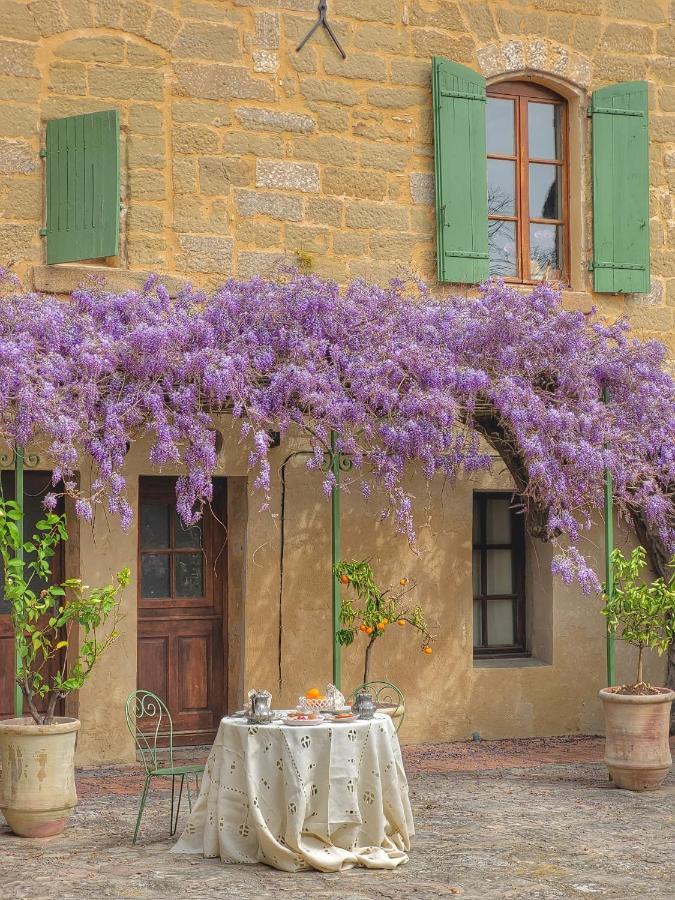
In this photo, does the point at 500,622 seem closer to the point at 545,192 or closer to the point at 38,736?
the point at 545,192

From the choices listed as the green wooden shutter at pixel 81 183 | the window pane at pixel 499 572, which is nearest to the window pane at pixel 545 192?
the window pane at pixel 499 572

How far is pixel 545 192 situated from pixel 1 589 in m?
4.74

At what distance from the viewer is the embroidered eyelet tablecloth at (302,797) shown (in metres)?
5.76

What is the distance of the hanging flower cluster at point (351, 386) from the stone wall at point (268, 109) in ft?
1.30

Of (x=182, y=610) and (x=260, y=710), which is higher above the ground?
(x=182, y=610)

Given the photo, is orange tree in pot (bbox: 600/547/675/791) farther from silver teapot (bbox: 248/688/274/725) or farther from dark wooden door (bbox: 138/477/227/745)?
dark wooden door (bbox: 138/477/227/745)

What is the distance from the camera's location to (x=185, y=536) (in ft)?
29.9

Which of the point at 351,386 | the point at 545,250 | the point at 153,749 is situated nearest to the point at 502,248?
the point at 545,250

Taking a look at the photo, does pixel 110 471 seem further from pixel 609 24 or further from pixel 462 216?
pixel 609 24

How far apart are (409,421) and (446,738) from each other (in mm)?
2448

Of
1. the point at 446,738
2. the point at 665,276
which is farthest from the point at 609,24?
the point at 446,738

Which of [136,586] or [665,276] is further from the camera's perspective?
[665,276]

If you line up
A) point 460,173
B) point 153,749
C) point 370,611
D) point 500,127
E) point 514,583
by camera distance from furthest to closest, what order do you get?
point 514,583, point 500,127, point 460,173, point 370,611, point 153,749

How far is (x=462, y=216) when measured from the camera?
9320 mm
